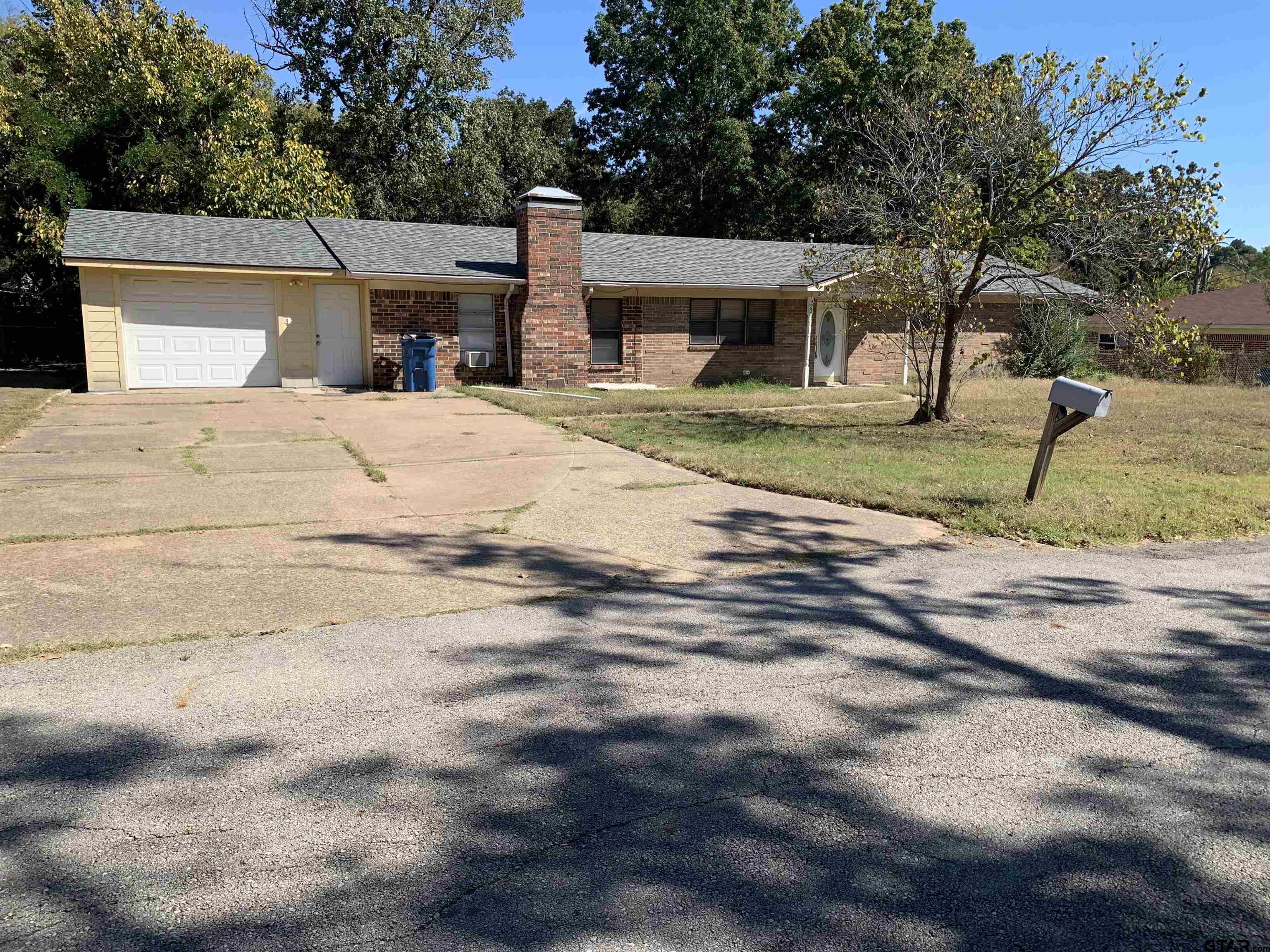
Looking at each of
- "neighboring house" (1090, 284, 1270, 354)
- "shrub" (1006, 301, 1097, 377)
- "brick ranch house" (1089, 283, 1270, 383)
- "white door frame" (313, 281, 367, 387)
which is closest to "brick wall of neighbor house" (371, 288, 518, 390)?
"white door frame" (313, 281, 367, 387)

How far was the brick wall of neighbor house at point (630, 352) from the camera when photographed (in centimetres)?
2223

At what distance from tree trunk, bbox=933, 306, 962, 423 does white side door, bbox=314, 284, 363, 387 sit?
39.9 ft

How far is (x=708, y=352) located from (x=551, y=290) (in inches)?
182

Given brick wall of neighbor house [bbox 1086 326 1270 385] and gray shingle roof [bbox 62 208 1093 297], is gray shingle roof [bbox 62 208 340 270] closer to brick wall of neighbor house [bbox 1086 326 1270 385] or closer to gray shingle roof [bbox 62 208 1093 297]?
gray shingle roof [bbox 62 208 1093 297]

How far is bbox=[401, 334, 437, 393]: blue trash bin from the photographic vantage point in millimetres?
19203

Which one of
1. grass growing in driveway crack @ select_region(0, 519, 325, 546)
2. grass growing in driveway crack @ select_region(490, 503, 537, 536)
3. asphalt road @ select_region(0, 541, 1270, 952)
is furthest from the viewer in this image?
grass growing in driveway crack @ select_region(490, 503, 537, 536)

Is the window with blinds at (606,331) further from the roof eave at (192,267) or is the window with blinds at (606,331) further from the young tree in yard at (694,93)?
the young tree in yard at (694,93)

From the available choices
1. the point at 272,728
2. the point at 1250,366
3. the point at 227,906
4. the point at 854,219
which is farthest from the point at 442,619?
the point at 1250,366

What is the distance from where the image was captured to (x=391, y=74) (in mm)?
31359

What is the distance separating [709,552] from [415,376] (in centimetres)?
1360

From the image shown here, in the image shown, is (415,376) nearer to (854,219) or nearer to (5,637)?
(854,219)

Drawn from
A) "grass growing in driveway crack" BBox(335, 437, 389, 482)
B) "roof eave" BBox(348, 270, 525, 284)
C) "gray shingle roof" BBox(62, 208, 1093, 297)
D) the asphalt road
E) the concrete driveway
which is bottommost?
the asphalt road

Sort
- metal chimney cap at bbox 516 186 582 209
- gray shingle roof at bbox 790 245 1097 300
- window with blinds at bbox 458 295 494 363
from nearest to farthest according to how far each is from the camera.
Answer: gray shingle roof at bbox 790 245 1097 300, metal chimney cap at bbox 516 186 582 209, window with blinds at bbox 458 295 494 363

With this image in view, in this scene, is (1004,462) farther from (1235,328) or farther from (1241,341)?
(1241,341)
